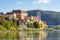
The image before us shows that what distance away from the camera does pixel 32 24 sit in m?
102

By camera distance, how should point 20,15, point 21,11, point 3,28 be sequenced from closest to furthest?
point 3,28 < point 20,15 < point 21,11

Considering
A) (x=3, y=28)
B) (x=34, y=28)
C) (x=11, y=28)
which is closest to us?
(x=3, y=28)

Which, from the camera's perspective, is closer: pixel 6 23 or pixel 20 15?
pixel 6 23

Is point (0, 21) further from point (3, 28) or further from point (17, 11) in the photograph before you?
point (17, 11)

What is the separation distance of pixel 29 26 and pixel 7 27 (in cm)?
2766

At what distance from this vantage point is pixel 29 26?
3939 inches

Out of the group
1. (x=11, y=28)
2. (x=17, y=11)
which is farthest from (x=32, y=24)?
(x=17, y=11)

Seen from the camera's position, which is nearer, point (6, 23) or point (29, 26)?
point (6, 23)

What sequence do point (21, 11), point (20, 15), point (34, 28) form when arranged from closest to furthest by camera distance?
point (34, 28)
point (20, 15)
point (21, 11)

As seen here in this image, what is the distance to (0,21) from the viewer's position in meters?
73.6

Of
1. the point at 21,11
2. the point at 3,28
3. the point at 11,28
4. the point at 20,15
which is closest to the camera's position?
the point at 3,28

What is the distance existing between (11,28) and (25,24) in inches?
1154

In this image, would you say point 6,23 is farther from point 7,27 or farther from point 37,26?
point 37,26

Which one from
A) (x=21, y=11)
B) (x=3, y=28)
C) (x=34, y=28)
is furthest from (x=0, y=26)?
(x=21, y=11)
